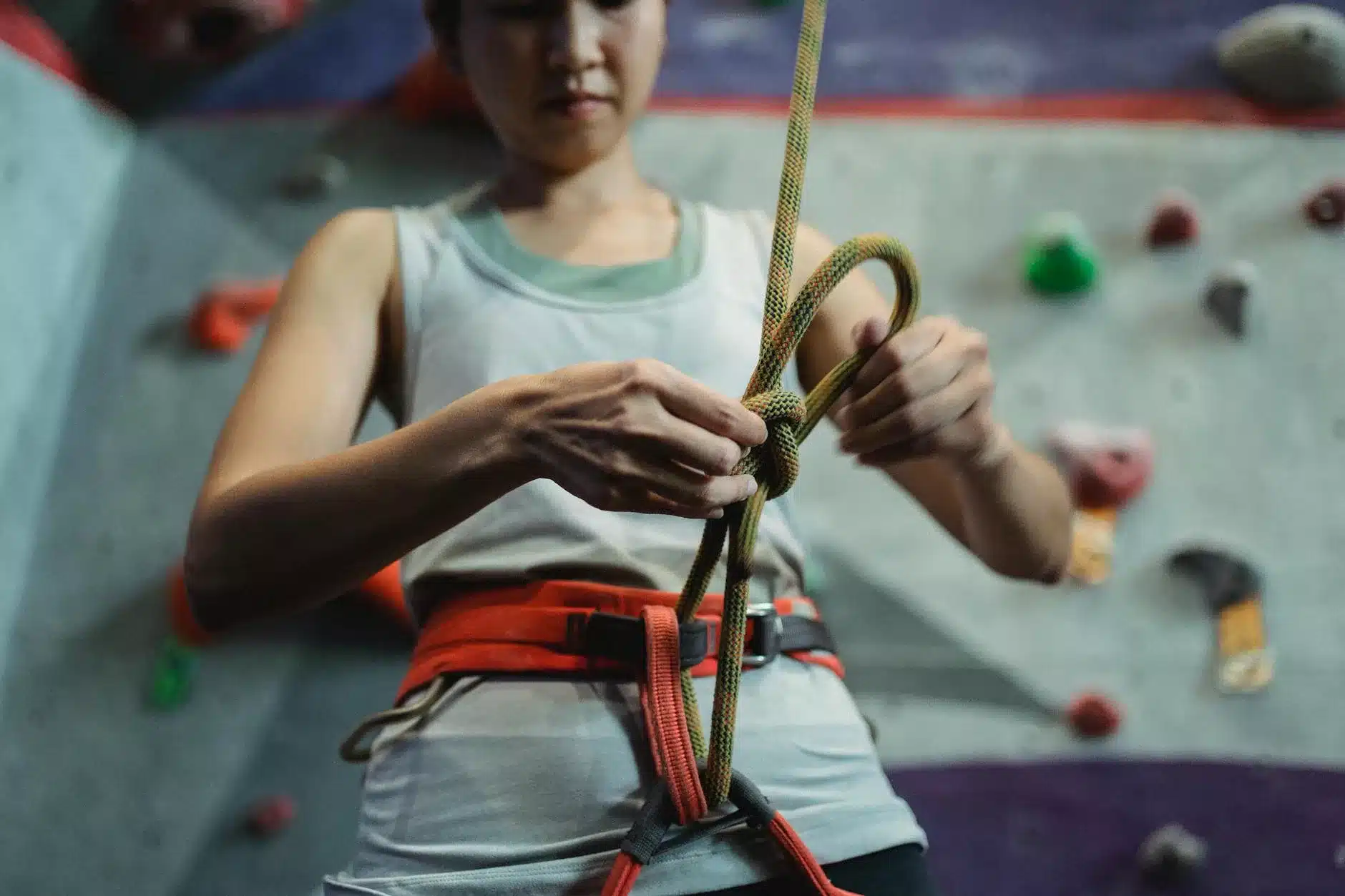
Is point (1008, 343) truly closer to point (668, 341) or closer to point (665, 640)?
point (668, 341)

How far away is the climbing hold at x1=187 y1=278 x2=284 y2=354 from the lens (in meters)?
1.06

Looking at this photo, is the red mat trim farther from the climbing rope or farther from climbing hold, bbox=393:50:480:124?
the climbing rope

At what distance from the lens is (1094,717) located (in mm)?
945

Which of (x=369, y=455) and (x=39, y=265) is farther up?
(x=39, y=265)

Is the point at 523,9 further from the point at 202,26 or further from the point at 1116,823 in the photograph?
the point at 1116,823

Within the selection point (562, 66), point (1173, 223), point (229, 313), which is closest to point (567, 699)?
point (562, 66)

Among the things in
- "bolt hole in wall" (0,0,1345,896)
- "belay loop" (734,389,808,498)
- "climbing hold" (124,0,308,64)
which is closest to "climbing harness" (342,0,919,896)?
"belay loop" (734,389,808,498)

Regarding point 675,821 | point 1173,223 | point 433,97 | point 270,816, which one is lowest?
point 270,816

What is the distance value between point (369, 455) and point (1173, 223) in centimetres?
78

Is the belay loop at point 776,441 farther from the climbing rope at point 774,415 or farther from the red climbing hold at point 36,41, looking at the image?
the red climbing hold at point 36,41

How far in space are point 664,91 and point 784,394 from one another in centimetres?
68

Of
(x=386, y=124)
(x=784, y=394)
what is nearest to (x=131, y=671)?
(x=386, y=124)

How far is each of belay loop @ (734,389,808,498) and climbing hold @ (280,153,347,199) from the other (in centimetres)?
70

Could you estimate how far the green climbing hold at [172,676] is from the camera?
973 millimetres
